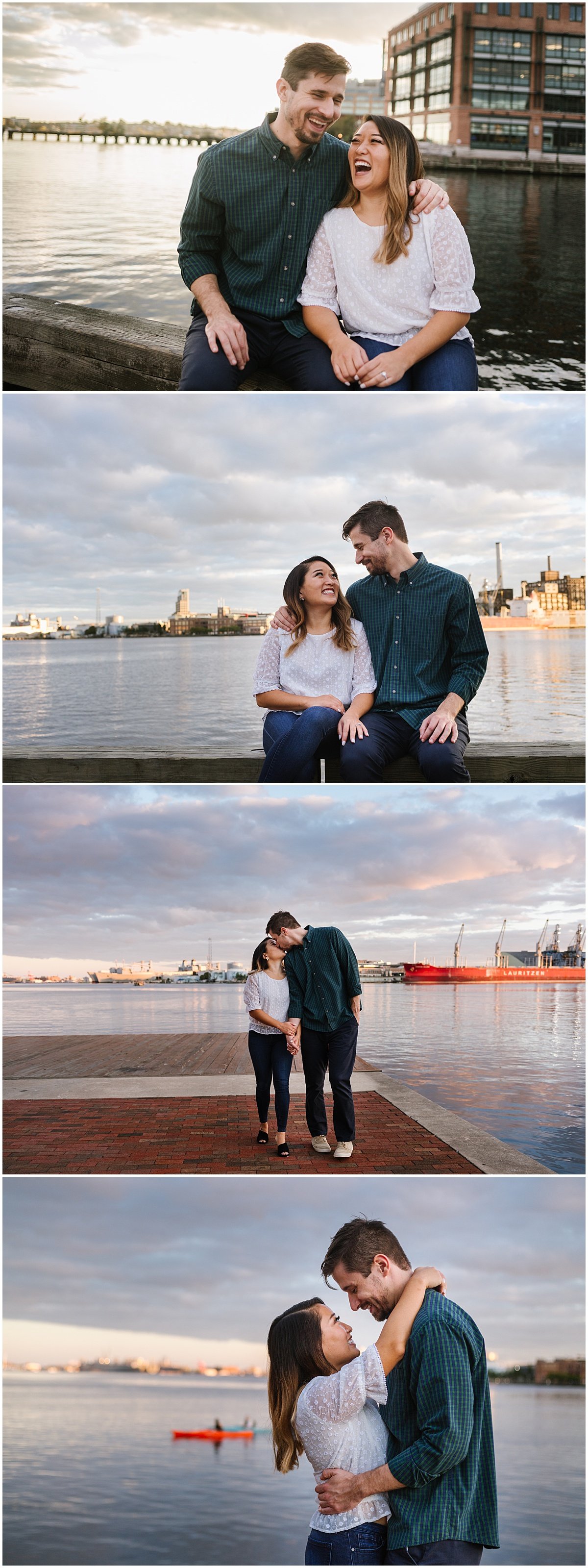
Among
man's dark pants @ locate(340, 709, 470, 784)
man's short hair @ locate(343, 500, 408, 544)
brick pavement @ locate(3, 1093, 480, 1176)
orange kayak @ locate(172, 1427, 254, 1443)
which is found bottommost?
orange kayak @ locate(172, 1427, 254, 1443)

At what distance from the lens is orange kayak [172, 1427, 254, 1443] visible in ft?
14.7

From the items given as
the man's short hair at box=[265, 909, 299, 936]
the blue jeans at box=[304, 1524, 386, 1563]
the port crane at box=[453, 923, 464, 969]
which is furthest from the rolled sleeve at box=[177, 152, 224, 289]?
the blue jeans at box=[304, 1524, 386, 1563]

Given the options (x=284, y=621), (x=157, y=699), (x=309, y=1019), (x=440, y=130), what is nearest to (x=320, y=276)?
(x=284, y=621)

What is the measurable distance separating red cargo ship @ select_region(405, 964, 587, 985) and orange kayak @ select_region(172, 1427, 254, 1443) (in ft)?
6.82

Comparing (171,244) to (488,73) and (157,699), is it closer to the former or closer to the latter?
(488,73)

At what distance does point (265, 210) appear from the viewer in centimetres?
329

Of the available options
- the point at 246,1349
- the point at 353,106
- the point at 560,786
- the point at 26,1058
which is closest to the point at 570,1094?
the point at 560,786

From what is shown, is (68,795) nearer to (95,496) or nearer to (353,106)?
(95,496)

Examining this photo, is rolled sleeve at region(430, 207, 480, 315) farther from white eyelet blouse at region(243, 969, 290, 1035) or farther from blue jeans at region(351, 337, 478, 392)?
white eyelet blouse at region(243, 969, 290, 1035)

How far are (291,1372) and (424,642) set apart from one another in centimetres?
215

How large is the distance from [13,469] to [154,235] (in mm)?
15726

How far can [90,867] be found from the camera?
14.4 feet

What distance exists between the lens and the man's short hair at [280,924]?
381cm

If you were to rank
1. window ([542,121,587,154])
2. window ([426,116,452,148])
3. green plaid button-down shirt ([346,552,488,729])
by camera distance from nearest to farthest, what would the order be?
green plaid button-down shirt ([346,552,488,729]) → window ([426,116,452,148]) → window ([542,121,587,154])
